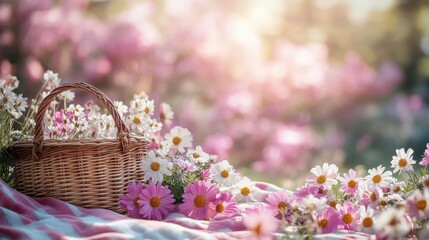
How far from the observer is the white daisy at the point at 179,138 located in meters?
2.05

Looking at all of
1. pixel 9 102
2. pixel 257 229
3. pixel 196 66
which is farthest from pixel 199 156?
pixel 196 66

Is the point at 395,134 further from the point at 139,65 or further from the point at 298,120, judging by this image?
the point at 139,65

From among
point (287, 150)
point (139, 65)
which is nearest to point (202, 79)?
point (139, 65)

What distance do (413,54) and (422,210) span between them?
19.1 ft

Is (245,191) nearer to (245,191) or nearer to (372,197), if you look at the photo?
(245,191)

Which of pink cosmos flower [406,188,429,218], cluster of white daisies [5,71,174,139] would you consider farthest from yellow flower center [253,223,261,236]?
cluster of white daisies [5,71,174,139]

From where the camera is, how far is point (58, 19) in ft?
16.4

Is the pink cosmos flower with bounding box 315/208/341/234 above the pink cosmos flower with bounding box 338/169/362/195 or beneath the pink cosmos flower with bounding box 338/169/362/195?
beneath

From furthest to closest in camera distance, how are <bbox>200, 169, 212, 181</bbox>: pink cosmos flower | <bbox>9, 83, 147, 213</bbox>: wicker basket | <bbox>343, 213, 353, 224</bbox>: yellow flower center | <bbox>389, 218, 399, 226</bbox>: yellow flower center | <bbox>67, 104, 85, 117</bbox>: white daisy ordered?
<bbox>67, 104, 85, 117</bbox>: white daisy, <bbox>200, 169, 212, 181</bbox>: pink cosmos flower, <bbox>9, 83, 147, 213</bbox>: wicker basket, <bbox>343, 213, 353, 224</bbox>: yellow flower center, <bbox>389, 218, 399, 226</bbox>: yellow flower center

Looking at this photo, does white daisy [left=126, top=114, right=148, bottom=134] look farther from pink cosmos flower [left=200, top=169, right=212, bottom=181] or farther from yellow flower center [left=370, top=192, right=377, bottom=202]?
yellow flower center [left=370, top=192, right=377, bottom=202]

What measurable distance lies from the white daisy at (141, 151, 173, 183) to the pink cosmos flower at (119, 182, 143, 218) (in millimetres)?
48

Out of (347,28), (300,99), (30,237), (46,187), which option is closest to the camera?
(30,237)

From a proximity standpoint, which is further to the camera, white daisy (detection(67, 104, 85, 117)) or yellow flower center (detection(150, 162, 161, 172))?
white daisy (detection(67, 104, 85, 117))

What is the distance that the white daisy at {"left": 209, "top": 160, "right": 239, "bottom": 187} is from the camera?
2.00 meters
